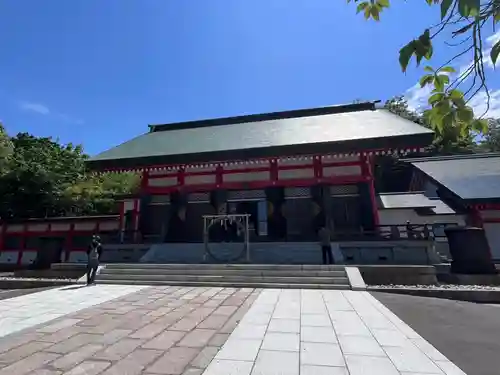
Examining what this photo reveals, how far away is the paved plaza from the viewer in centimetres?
298

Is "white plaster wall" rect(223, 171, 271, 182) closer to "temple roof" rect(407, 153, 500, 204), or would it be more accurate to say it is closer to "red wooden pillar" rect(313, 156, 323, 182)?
"red wooden pillar" rect(313, 156, 323, 182)

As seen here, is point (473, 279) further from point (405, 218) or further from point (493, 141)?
point (493, 141)

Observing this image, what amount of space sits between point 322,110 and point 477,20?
56.3ft

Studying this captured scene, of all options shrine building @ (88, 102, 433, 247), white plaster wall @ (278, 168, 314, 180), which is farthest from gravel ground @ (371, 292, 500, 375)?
white plaster wall @ (278, 168, 314, 180)

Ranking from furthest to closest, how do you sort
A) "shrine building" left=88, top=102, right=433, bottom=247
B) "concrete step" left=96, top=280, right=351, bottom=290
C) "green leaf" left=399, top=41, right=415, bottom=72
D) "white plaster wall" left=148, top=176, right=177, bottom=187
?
"white plaster wall" left=148, top=176, right=177, bottom=187 → "shrine building" left=88, top=102, right=433, bottom=247 → "concrete step" left=96, top=280, right=351, bottom=290 → "green leaf" left=399, top=41, right=415, bottom=72

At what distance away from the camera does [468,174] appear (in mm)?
14711

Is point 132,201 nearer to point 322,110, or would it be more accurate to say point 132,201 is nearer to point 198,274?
point 198,274

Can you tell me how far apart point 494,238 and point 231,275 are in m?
11.7

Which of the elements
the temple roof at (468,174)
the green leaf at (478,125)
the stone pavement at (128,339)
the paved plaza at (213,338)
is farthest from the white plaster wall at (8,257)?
the temple roof at (468,174)

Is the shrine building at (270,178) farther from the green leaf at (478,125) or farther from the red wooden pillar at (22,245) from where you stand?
the green leaf at (478,125)

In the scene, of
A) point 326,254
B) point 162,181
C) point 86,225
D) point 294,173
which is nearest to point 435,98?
point 326,254

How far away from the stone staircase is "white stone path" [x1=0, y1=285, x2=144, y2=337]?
2.72 ft

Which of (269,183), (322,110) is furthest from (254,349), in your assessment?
(322,110)

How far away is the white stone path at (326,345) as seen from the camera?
2934 millimetres
